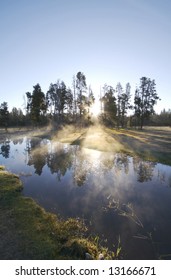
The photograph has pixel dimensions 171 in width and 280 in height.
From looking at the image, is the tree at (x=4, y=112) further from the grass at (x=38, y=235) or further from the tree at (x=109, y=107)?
the grass at (x=38, y=235)

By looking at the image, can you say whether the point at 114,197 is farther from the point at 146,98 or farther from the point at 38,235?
the point at 146,98

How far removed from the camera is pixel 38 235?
9250mm

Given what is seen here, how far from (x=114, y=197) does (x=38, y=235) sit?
6.65 m

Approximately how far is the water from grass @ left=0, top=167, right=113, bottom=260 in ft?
2.76

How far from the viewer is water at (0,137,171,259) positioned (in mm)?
9758

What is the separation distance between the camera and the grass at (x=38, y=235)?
26.5ft

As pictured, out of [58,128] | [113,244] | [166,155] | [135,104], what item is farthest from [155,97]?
[113,244]

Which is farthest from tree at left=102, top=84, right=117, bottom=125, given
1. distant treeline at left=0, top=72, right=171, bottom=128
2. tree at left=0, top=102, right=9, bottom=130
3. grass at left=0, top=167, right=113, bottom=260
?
grass at left=0, top=167, right=113, bottom=260

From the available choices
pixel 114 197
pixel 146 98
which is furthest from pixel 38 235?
pixel 146 98

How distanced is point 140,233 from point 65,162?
17.3 metres

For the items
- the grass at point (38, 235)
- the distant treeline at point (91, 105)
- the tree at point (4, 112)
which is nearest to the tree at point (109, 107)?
the distant treeline at point (91, 105)

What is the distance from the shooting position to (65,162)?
26625 millimetres

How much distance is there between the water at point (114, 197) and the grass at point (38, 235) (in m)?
0.84

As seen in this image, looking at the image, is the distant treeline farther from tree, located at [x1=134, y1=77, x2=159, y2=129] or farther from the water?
the water
